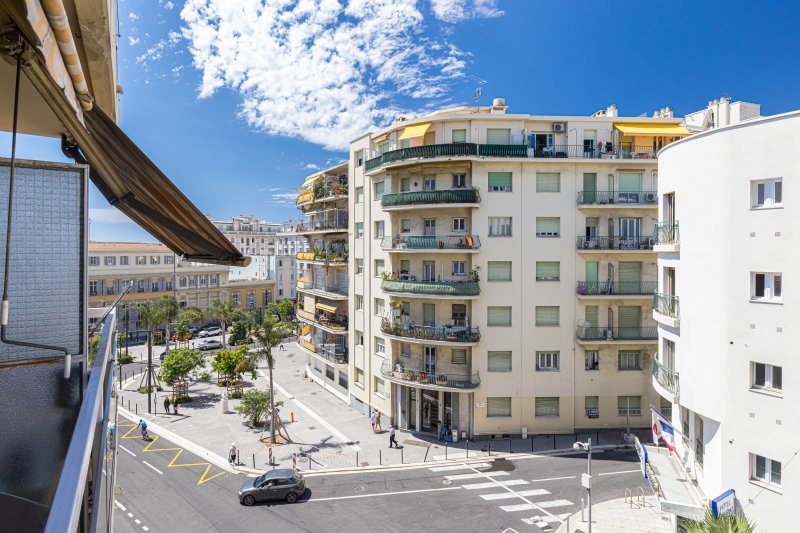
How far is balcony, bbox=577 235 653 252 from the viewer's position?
86.9 feet

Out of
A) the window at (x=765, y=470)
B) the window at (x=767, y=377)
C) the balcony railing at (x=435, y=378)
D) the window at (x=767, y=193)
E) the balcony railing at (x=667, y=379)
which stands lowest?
the balcony railing at (x=435, y=378)

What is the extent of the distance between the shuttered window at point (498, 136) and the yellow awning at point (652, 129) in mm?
6707

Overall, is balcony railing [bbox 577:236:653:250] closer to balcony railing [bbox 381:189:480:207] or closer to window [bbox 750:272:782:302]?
balcony railing [bbox 381:189:480:207]

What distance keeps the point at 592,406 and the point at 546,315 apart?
255 inches

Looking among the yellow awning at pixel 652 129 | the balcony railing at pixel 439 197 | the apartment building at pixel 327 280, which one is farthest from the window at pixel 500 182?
the apartment building at pixel 327 280

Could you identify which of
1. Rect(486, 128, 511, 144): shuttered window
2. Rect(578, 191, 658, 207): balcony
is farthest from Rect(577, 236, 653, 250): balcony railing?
Rect(486, 128, 511, 144): shuttered window

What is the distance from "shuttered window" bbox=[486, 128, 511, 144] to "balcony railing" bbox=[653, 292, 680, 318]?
44.4ft

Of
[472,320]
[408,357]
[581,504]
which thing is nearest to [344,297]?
[408,357]

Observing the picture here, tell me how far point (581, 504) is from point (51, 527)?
21918mm

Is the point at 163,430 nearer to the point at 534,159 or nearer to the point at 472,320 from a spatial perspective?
the point at 472,320

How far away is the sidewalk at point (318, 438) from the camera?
24719 millimetres

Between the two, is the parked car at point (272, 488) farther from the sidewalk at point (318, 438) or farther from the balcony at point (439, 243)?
the balcony at point (439, 243)

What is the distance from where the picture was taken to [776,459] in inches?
474

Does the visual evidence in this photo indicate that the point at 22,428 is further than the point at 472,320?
No
